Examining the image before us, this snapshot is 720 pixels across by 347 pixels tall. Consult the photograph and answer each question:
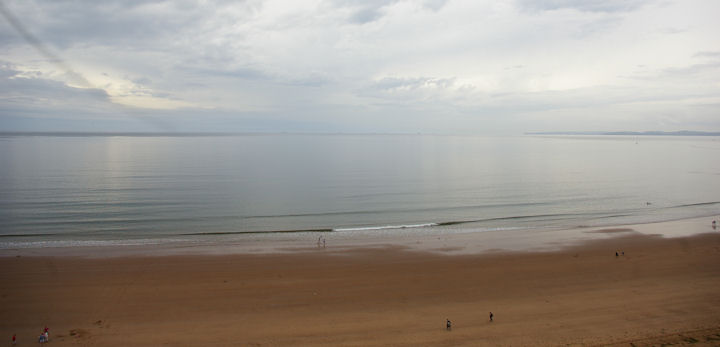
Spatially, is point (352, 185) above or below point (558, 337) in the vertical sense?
above

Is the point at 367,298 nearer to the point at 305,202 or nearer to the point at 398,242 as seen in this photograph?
the point at 398,242

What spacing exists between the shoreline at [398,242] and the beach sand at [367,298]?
55.5 inches

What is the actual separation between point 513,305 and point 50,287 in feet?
80.1

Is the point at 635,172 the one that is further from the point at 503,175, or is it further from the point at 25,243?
the point at 25,243

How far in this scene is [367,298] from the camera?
67.0 feet

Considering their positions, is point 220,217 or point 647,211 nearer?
point 220,217

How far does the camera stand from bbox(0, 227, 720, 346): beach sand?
→ 1641cm

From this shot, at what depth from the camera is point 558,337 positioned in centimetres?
1623

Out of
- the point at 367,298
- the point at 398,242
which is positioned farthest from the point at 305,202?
the point at 367,298

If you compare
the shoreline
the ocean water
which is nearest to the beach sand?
the shoreline

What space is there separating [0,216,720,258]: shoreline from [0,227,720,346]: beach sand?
141 centimetres

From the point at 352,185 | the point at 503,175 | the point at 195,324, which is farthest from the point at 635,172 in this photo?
the point at 195,324

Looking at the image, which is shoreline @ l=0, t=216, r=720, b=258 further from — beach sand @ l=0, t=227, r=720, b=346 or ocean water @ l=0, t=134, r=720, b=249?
ocean water @ l=0, t=134, r=720, b=249

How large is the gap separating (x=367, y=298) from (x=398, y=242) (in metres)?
11.6
